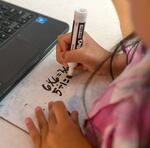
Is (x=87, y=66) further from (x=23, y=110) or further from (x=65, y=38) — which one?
(x=23, y=110)

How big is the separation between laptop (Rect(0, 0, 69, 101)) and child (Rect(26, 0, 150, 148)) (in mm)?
59

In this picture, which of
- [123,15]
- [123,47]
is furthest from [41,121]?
[123,15]

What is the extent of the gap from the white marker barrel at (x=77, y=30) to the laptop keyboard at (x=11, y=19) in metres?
0.16

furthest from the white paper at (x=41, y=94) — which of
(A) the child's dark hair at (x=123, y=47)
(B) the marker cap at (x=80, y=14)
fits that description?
(B) the marker cap at (x=80, y=14)

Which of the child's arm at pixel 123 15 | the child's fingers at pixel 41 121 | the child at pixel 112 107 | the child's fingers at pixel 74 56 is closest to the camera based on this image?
the child at pixel 112 107

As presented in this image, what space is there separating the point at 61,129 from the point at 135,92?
0.55ft

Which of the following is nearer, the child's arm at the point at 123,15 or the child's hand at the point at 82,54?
the child's hand at the point at 82,54

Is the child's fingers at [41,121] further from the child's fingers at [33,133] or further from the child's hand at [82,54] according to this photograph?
the child's hand at [82,54]

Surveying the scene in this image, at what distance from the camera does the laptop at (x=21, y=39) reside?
29.5 inches

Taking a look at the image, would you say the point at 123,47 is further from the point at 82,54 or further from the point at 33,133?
the point at 33,133

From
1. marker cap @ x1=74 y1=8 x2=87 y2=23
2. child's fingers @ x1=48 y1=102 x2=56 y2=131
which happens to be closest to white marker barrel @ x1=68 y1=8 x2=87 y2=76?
marker cap @ x1=74 y1=8 x2=87 y2=23

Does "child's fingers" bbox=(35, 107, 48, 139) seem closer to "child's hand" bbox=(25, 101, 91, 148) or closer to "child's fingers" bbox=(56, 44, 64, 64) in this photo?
"child's hand" bbox=(25, 101, 91, 148)

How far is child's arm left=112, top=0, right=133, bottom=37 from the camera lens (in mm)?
909

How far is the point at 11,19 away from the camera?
33.8 inches
